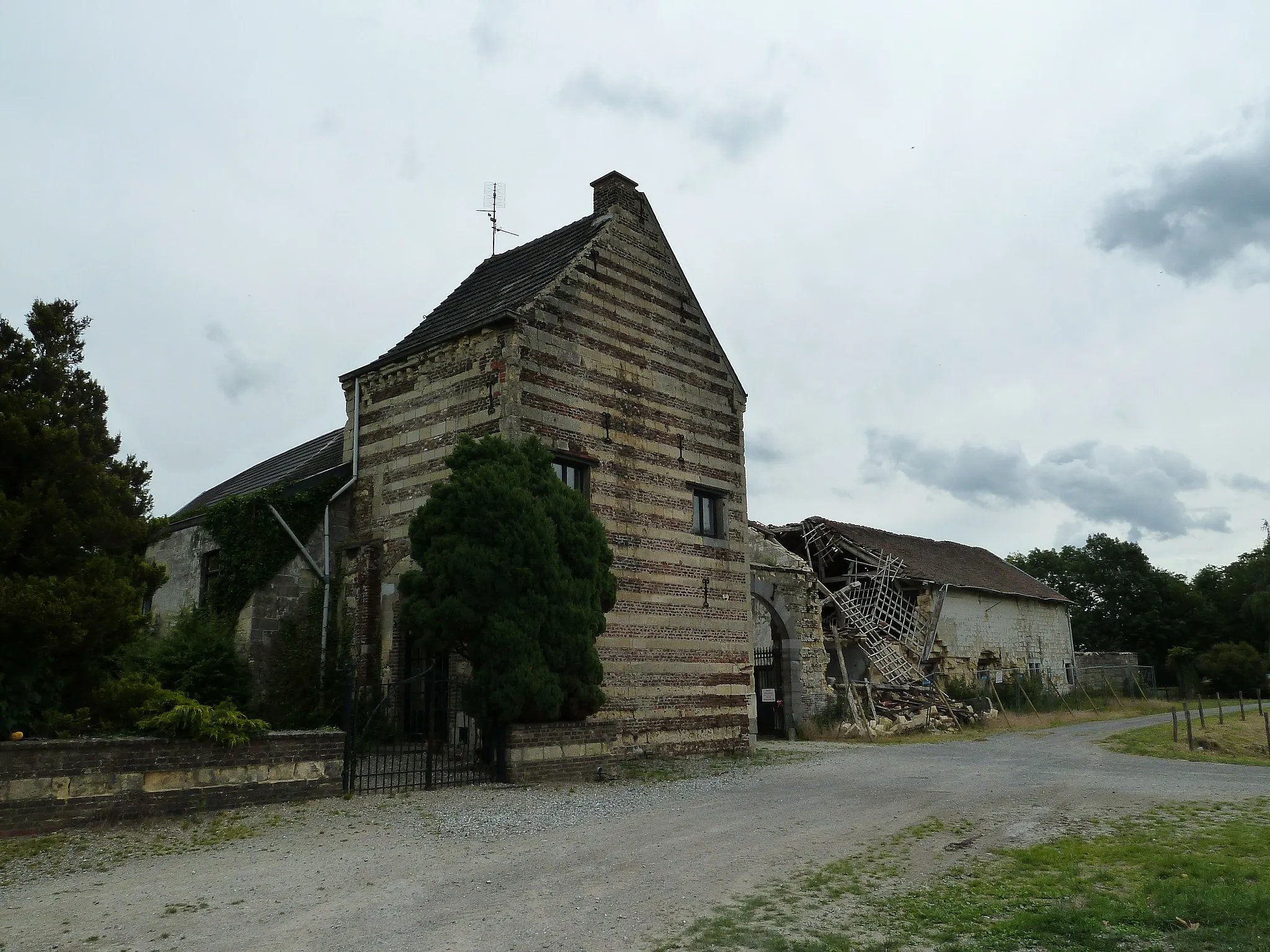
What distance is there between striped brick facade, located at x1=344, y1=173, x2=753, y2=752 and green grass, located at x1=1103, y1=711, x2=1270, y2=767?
27.1 ft

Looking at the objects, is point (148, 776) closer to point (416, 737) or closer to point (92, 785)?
point (92, 785)

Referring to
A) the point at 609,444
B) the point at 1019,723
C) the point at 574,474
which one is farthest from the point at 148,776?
the point at 1019,723

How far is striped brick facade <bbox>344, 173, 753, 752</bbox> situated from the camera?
15633mm

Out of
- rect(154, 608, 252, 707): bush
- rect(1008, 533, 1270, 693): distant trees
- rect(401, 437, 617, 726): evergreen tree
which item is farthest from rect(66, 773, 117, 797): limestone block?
rect(1008, 533, 1270, 693): distant trees

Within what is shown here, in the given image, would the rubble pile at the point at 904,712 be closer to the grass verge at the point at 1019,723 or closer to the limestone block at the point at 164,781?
the grass verge at the point at 1019,723

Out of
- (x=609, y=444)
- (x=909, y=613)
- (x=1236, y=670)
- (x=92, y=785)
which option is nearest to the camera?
(x=92, y=785)

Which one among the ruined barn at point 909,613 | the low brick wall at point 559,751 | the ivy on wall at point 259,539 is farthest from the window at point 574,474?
the ruined barn at point 909,613

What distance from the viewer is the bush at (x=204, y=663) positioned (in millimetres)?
15336

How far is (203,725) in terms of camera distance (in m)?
9.62

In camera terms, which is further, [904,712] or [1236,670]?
[1236,670]

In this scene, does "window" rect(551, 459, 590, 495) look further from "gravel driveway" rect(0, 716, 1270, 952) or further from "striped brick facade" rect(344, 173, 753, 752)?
"gravel driveway" rect(0, 716, 1270, 952)

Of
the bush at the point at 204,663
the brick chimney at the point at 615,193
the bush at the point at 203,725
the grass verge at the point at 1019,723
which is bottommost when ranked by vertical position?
the grass verge at the point at 1019,723

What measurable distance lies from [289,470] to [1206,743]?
2091 centimetres

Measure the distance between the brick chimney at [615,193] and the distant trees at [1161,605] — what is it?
4293 cm
